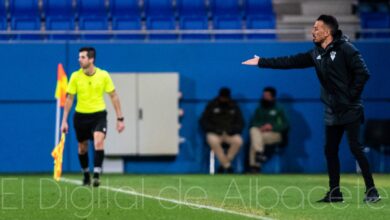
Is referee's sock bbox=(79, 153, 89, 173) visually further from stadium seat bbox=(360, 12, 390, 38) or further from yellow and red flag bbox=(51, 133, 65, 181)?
stadium seat bbox=(360, 12, 390, 38)

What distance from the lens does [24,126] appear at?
68.9ft

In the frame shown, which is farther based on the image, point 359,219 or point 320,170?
point 320,170

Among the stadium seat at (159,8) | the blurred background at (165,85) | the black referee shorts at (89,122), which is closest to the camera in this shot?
the black referee shorts at (89,122)

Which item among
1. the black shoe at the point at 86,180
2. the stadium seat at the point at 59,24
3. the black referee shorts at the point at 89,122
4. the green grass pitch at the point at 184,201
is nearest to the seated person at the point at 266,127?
the green grass pitch at the point at 184,201

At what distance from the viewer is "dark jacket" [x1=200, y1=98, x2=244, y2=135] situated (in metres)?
20.6

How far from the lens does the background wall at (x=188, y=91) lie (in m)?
21.0

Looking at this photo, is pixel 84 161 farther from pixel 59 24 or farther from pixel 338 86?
pixel 59 24

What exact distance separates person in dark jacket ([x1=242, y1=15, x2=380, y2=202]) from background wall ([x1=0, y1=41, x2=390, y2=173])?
392 inches

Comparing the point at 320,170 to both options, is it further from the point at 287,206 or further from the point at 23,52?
the point at 287,206

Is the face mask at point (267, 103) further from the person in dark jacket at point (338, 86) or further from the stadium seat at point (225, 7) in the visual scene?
the person in dark jacket at point (338, 86)

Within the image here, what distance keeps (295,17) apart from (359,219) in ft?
45.6

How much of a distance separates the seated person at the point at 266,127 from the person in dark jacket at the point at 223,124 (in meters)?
0.36

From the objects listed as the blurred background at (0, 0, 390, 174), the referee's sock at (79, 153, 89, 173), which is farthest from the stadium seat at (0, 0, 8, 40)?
the referee's sock at (79, 153, 89, 173)

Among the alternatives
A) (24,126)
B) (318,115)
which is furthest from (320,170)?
(24,126)
